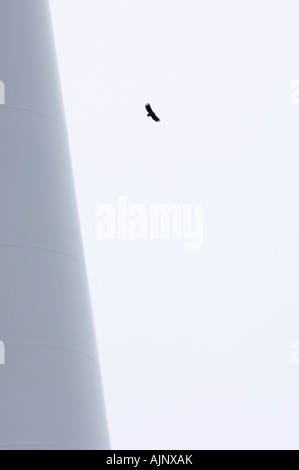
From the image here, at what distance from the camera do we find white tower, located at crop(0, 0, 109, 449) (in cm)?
1216

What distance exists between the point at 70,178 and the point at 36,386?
311cm

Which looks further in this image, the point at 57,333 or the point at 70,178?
the point at 70,178

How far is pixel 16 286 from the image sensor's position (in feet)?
41.3

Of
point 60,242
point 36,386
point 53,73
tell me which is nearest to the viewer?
point 36,386

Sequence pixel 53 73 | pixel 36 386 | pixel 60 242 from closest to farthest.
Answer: pixel 36 386
pixel 60 242
pixel 53 73

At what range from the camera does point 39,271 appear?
12812 millimetres

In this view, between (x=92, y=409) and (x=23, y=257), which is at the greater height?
(x=23, y=257)

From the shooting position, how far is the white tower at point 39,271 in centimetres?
1216
